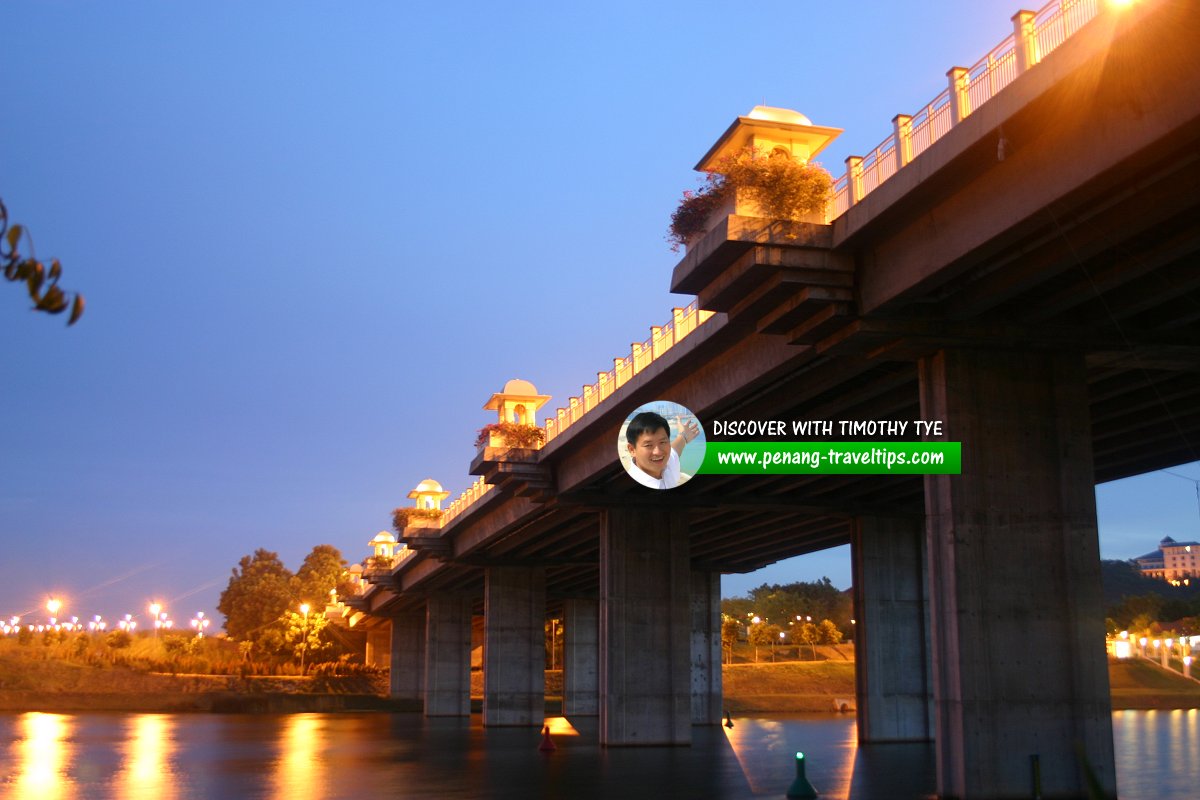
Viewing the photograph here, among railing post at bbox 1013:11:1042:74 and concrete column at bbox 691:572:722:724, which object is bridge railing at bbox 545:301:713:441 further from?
concrete column at bbox 691:572:722:724

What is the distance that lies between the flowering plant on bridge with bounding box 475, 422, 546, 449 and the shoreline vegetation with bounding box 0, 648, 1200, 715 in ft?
135

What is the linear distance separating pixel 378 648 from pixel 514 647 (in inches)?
2989

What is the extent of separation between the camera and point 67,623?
128 metres

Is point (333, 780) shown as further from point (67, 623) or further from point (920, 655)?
point (67, 623)

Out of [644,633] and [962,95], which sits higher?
[962,95]

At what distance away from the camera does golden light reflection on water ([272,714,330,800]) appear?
23562mm

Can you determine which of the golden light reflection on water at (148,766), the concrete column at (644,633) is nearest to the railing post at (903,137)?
the golden light reflection on water at (148,766)

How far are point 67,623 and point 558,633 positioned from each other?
2063 inches

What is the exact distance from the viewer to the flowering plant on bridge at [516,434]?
1804 inches

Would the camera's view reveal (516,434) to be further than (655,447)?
Yes

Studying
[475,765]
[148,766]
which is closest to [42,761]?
[148,766]

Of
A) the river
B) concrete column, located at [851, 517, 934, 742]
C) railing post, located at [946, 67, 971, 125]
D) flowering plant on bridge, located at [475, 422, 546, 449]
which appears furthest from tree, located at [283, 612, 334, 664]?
railing post, located at [946, 67, 971, 125]

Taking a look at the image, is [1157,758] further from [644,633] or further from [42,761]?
[42,761]

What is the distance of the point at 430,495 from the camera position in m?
73.1
